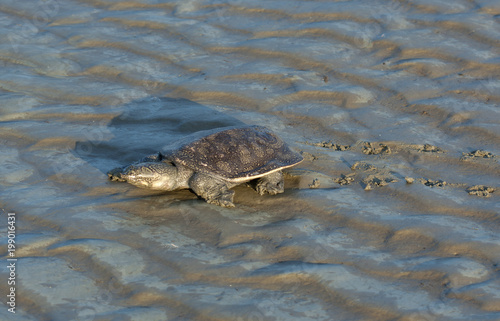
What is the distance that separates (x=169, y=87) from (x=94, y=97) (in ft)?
2.77

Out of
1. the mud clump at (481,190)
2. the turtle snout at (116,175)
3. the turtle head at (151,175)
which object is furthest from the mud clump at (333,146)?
the turtle snout at (116,175)

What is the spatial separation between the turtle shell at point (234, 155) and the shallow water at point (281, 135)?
25 cm

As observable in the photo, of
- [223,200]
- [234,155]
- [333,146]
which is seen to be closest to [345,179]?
[333,146]

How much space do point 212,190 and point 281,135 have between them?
1.33 meters

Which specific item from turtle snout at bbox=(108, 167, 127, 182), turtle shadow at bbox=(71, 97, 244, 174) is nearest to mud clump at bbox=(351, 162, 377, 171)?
turtle shadow at bbox=(71, 97, 244, 174)

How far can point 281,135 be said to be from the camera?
20.5 feet

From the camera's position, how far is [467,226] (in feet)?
15.7

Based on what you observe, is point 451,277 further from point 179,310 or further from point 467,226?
point 179,310

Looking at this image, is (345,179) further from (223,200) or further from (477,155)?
(477,155)

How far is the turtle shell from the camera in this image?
17.1 feet

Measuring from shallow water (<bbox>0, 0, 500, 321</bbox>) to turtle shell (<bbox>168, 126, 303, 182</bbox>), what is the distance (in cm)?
25

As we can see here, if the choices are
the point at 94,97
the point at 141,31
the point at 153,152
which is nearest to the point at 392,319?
the point at 153,152

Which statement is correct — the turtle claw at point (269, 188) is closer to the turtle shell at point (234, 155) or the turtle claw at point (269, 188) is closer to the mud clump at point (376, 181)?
the turtle shell at point (234, 155)

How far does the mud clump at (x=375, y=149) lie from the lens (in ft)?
19.3
